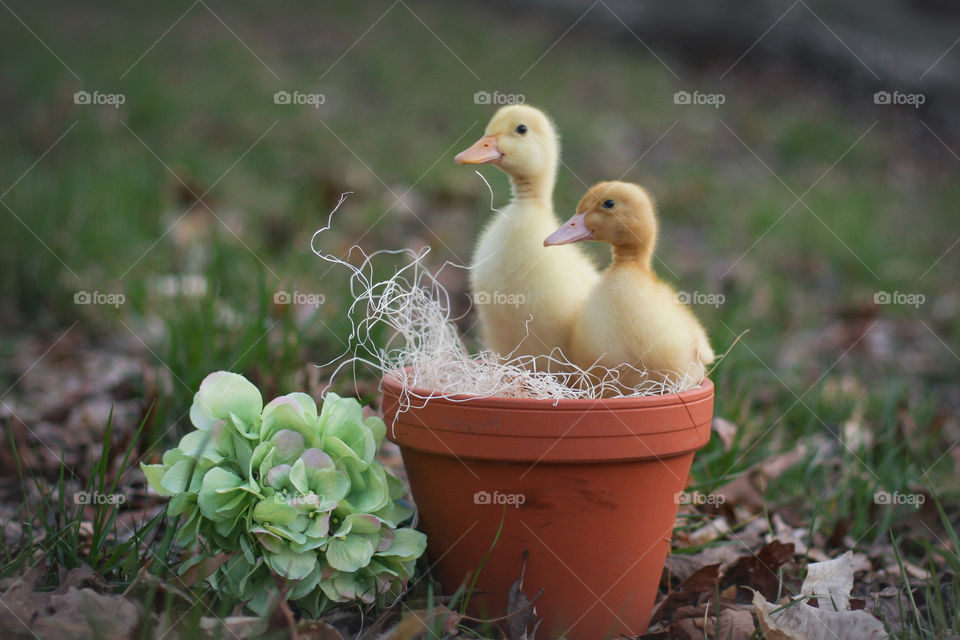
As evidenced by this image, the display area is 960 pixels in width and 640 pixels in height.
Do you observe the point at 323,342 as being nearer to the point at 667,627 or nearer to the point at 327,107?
the point at 667,627

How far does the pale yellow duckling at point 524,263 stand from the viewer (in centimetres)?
179

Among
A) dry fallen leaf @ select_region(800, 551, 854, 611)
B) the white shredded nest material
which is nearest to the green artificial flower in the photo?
the white shredded nest material

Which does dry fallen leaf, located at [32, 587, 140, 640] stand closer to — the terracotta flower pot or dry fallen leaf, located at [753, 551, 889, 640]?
the terracotta flower pot

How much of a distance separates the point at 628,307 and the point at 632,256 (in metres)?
0.12

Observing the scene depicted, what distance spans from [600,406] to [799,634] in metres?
0.56

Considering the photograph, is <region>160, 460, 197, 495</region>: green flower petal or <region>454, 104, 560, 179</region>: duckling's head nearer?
<region>160, 460, 197, 495</region>: green flower petal

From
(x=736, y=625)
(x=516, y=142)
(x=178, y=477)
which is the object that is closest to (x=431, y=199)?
(x=516, y=142)

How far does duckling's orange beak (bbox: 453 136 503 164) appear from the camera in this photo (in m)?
1.78

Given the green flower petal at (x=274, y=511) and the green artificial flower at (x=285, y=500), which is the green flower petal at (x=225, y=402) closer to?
the green artificial flower at (x=285, y=500)

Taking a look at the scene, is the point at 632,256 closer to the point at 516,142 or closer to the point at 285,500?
the point at 516,142

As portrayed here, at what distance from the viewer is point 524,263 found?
5.87 ft

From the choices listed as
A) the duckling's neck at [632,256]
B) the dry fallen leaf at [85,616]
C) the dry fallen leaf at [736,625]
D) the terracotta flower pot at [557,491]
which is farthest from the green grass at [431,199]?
the duckling's neck at [632,256]

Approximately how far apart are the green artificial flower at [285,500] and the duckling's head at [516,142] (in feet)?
1.93

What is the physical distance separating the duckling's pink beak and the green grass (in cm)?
91
